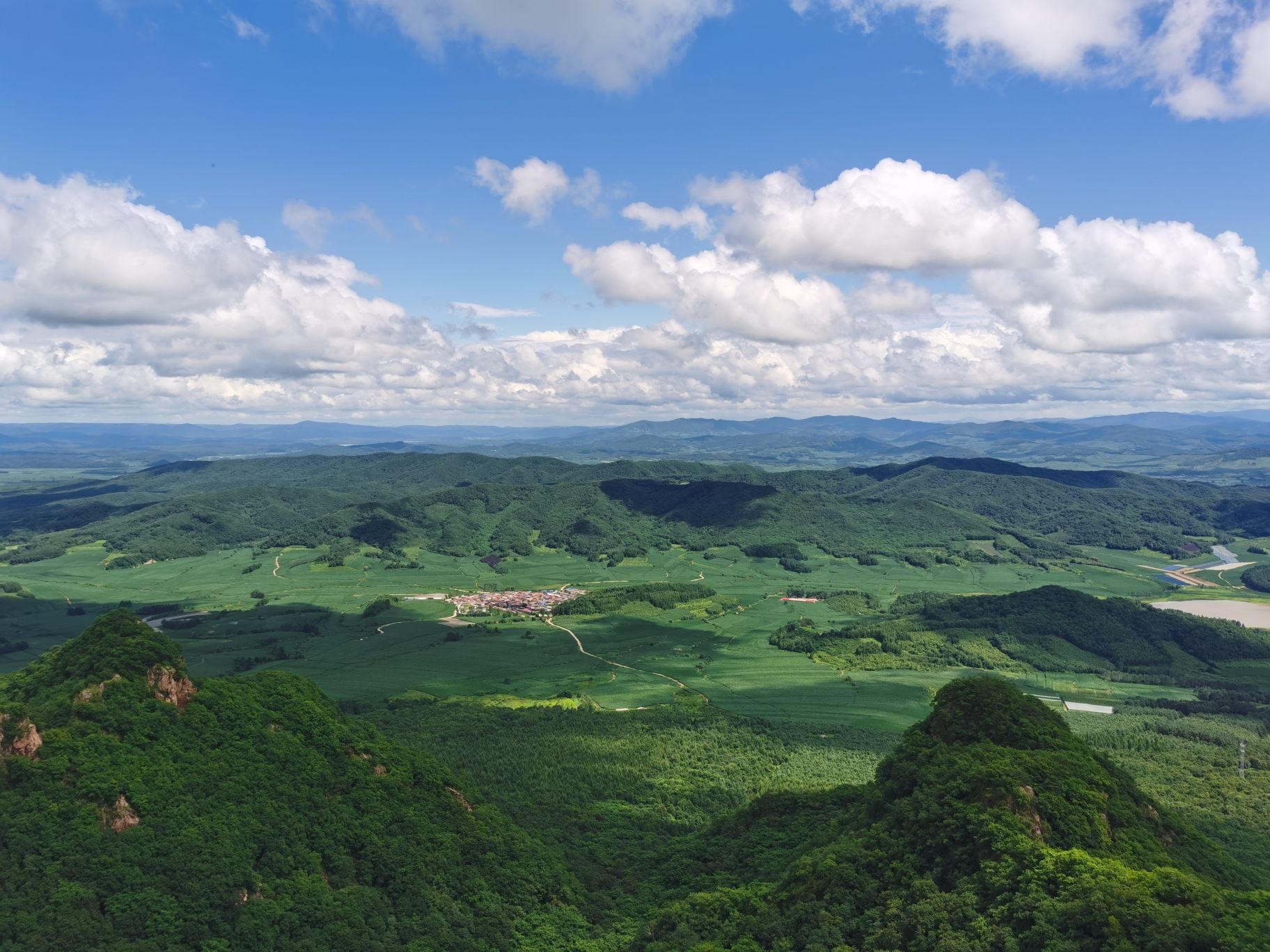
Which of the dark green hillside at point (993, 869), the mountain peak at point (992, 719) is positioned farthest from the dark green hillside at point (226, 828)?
the mountain peak at point (992, 719)

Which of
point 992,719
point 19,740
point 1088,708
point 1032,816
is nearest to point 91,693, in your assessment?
point 19,740

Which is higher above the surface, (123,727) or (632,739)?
(123,727)

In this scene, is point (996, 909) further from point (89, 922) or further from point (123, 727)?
point (123, 727)

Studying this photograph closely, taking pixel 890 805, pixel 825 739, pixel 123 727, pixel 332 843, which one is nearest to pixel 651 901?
pixel 890 805

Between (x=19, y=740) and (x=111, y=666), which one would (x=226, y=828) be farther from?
(x=111, y=666)

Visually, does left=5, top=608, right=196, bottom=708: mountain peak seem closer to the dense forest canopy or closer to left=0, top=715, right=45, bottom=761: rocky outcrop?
the dense forest canopy

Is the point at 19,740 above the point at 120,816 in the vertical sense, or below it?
above

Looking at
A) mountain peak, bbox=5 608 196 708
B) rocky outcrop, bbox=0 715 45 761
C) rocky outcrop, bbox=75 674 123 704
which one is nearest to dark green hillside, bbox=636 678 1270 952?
mountain peak, bbox=5 608 196 708
